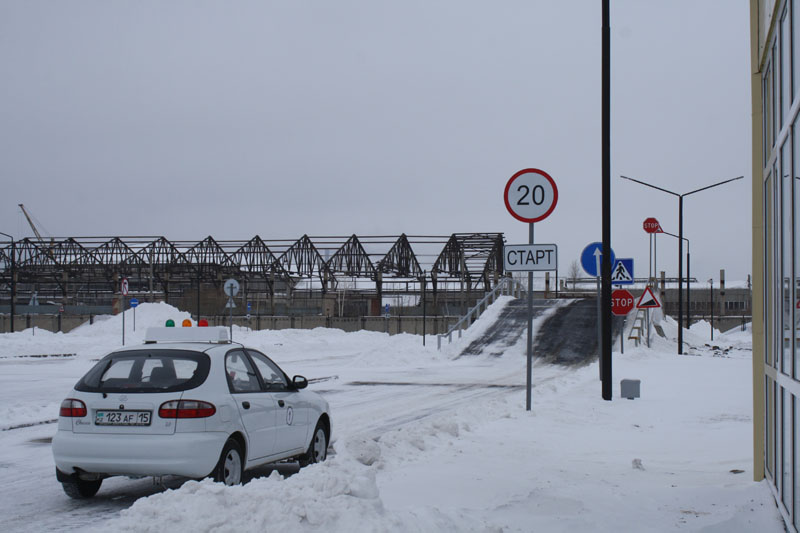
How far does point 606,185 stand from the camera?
626 inches

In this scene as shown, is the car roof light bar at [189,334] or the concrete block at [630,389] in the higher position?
the car roof light bar at [189,334]

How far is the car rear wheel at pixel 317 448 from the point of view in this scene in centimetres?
942

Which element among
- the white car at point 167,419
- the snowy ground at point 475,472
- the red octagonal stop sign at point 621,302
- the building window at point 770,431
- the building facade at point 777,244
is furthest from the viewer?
the red octagonal stop sign at point 621,302

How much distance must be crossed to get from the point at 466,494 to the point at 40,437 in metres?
7.75

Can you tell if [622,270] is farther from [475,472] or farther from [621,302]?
[475,472]

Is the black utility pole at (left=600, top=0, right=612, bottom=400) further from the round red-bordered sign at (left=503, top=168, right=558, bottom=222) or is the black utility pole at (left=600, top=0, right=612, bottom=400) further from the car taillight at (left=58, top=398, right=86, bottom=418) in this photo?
the car taillight at (left=58, top=398, right=86, bottom=418)

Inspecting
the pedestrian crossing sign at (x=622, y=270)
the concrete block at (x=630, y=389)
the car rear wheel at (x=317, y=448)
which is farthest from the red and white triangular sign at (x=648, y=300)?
the car rear wheel at (x=317, y=448)

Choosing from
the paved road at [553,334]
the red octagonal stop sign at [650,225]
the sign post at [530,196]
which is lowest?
the paved road at [553,334]

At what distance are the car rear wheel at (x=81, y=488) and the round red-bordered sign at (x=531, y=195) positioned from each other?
7358 mm

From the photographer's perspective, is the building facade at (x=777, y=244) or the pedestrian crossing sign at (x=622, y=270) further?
the pedestrian crossing sign at (x=622, y=270)

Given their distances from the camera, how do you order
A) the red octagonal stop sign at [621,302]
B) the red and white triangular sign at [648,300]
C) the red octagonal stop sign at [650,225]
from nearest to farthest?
the red octagonal stop sign at [621,302] → the red and white triangular sign at [648,300] → the red octagonal stop sign at [650,225]

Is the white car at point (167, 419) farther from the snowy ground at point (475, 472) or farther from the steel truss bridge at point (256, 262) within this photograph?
the steel truss bridge at point (256, 262)

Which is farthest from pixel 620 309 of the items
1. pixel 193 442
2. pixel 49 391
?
pixel 193 442

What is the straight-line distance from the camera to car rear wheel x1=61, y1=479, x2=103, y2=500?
7.83 meters
